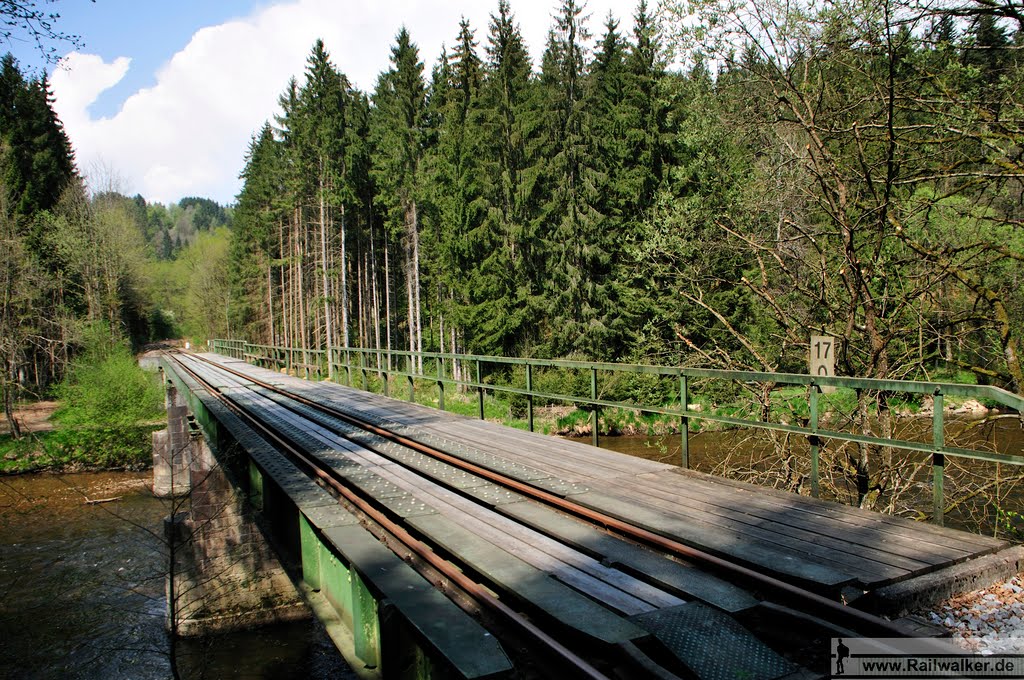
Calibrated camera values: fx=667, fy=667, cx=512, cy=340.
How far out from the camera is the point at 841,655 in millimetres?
2900

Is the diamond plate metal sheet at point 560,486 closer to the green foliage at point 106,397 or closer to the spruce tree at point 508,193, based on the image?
the spruce tree at point 508,193

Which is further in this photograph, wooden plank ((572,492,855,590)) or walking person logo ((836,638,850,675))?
wooden plank ((572,492,855,590))

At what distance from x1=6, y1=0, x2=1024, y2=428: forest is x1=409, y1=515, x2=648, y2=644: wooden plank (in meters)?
5.84

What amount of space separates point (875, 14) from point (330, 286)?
33794 millimetres

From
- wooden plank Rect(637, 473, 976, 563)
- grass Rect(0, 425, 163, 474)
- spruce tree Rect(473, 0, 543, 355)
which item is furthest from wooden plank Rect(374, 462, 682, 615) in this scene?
spruce tree Rect(473, 0, 543, 355)

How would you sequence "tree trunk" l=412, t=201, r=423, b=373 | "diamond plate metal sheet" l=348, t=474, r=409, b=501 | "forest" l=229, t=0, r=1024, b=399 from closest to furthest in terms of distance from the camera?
"diamond plate metal sheet" l=348, t=474, r=409, b=501
"forest" l=229, t=0, r=1024, b=399
"tree trunk" l=412, t=201, r=423, b=373

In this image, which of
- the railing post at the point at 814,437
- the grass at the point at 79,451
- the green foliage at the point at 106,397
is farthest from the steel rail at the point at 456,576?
the green foliage at the point at 106,397

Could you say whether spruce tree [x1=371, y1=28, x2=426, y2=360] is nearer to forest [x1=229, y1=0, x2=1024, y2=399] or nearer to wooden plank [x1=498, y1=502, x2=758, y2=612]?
forest [x1=229, y1=0, x2=1024, y2=399]

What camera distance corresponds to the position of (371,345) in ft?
155

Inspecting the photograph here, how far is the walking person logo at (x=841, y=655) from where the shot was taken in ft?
9.24

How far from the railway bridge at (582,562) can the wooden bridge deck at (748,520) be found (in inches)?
0.7

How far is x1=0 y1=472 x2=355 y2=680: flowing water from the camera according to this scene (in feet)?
28.3

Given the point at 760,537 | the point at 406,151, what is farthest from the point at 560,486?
the point at 406,151

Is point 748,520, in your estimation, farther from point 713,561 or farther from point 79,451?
point 79,451
